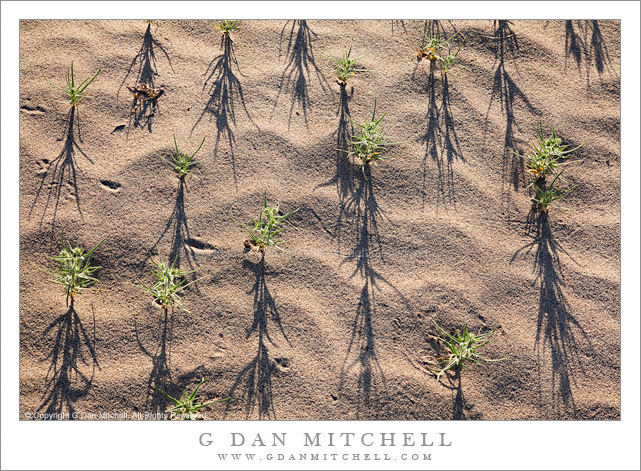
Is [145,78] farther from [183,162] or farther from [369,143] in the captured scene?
[369,143]

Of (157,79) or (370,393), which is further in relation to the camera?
(157,79)

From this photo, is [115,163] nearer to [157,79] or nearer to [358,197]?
[157,79]

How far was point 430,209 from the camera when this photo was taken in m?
2.21

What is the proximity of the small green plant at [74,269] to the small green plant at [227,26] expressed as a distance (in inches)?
47.5

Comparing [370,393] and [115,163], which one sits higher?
[115,163]

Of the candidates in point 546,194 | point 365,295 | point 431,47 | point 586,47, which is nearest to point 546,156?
point 546,194

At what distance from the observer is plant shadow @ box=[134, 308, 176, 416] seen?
2113 mm

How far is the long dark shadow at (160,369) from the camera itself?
2.11m

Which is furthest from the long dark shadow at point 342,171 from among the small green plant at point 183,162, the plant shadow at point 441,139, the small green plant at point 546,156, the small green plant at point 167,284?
the small green plant at point 546,156

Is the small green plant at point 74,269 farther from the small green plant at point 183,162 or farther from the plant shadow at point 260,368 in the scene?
the plant shadow at point 260,368

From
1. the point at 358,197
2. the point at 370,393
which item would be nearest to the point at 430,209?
the point at 358,197

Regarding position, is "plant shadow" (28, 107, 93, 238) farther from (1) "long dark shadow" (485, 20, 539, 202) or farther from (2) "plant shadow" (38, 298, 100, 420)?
(1) "long dark shadow" (485, 20, 539, 202)

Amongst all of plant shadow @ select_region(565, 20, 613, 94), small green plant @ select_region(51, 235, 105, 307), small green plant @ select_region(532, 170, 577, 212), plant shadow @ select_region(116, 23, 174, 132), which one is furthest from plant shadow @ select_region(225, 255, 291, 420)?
plant shadow @ select_region(565, 20, 613, 94)

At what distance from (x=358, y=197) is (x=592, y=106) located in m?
1.28
